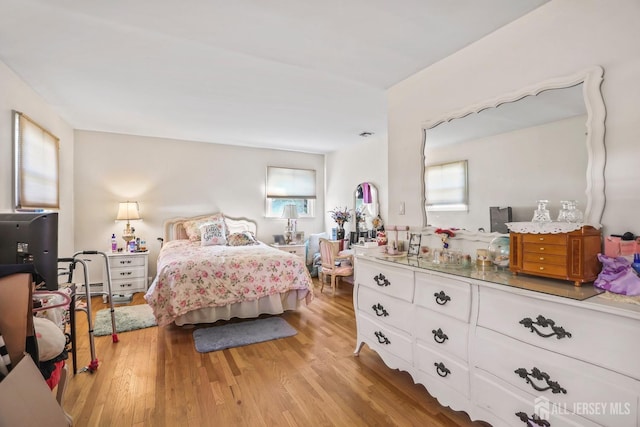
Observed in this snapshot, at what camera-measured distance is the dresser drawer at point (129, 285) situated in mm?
4273

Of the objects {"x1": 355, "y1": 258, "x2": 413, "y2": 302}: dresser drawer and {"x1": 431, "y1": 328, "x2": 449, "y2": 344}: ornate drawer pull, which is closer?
{"x1": 431, "y1": 328, "x2": 449, "y2": 344}: ornate drawer pull

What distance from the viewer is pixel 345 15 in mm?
Answer: 1860

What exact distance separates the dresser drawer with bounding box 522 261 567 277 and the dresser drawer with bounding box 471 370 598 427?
0.57 metres

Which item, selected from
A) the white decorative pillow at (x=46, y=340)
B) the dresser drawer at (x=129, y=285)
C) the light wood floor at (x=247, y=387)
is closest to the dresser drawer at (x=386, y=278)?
the light wood floor at (x=247, y=387)

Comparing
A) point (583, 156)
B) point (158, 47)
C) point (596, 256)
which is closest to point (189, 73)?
point (158, 47)

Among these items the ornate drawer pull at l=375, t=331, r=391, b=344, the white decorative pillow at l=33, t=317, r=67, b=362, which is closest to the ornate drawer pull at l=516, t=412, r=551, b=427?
the ornate drawer pull at l=375, t=331, r=391, b=344

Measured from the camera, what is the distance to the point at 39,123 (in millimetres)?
3232

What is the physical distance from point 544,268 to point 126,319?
3884mm

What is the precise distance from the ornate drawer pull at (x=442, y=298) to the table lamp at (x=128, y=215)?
173 inches

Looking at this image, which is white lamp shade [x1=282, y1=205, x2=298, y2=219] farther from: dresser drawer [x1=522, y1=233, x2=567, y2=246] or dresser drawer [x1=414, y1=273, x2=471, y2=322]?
dresser drawer [x1=522, y1=233, x2=567, y2=246]

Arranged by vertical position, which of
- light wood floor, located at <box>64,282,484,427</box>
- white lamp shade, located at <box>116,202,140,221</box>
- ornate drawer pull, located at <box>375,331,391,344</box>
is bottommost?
light wood floor, located at <box>64,282,484,427</box>

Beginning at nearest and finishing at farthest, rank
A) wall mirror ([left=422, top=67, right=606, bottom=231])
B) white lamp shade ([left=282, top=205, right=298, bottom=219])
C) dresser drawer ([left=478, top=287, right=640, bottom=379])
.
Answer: dresser drawer ([left=478, top=287, right=640, bottom=379]), wall mirror ([left=422, top=67, right=606, bottom=231]), white lamp shade ([left=282, top=205, right=298, bottom=219])

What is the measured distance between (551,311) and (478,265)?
659 millimetres

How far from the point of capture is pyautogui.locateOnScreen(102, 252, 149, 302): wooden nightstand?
4.29 metres
